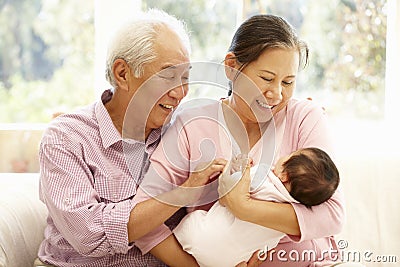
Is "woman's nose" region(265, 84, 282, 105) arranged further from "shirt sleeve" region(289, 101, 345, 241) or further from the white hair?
the white hair

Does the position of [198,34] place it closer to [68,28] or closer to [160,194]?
[68,28]

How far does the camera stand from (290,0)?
310cm

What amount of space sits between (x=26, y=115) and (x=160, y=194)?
157 cm

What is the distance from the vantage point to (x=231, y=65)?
1.87 metres

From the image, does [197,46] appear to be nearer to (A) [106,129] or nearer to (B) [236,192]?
(A) [106,129]

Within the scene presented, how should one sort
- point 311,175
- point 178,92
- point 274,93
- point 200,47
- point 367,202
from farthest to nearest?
point 200,47, point 367,202, point 178,92, point 274,93, point 311,175

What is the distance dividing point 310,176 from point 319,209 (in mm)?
118

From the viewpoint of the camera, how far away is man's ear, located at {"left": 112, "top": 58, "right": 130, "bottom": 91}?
1942 mm

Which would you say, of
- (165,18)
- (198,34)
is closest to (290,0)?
(198,34)

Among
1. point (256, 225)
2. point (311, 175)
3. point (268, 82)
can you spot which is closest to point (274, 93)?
point (268, 82)

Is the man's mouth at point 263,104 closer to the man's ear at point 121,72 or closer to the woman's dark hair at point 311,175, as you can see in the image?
the woman's dark hair at point 311,175

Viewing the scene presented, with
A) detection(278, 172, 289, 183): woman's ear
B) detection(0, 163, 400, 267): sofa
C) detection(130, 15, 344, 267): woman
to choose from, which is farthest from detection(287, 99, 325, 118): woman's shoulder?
detection(0, 163, 400, 267): sofa

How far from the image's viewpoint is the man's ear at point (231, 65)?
1.86m

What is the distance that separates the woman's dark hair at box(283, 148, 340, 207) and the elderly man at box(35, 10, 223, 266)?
216mm
